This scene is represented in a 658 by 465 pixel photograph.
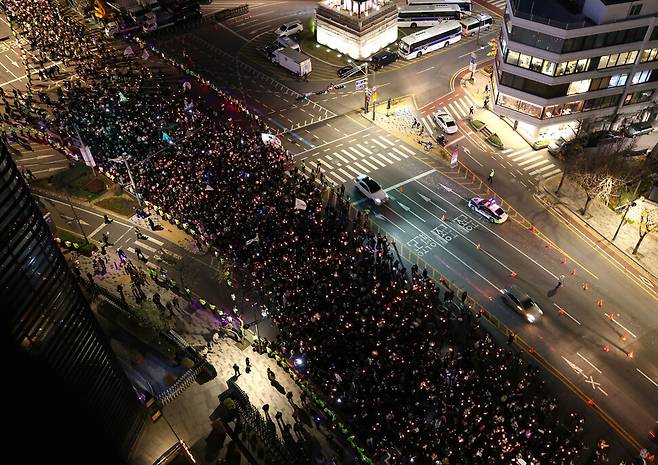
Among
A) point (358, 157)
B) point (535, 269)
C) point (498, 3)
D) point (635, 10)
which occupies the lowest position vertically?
point (535, 269)

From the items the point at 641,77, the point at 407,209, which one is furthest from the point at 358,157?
the point at 641,77

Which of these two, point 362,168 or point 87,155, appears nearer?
point 87,155

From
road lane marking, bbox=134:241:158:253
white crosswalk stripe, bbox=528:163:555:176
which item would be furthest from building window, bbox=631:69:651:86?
road lane marking, bbox=134:241:158:253

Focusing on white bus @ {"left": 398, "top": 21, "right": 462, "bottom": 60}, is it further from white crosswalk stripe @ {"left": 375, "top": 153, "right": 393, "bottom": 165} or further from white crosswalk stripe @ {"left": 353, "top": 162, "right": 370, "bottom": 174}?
white crosswalk stripe @ {"left": 353, "top": 162, "right": 370, "bottom": 174}

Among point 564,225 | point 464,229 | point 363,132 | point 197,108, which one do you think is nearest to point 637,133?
point 564,225

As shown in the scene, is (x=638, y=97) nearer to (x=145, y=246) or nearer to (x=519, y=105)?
(x=519, y=105)
